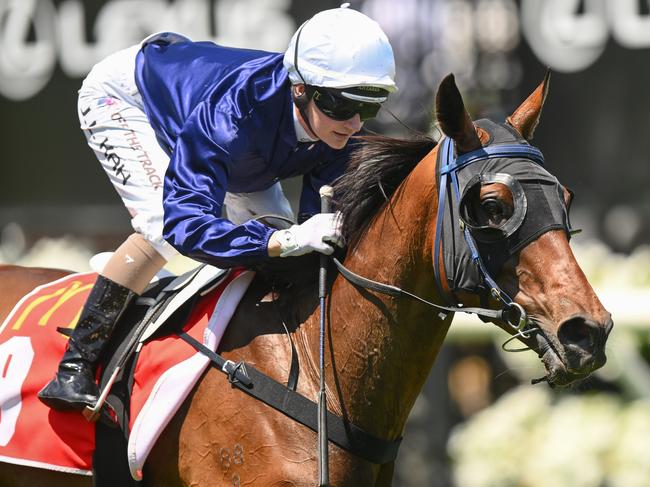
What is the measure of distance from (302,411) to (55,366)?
35.5 inches

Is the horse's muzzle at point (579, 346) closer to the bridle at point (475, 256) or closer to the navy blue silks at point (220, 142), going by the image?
the bridle at point (475, 256)

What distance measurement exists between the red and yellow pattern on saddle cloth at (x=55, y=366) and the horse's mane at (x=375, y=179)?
0.35 m

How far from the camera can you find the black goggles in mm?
3104

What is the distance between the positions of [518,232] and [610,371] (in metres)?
3.30

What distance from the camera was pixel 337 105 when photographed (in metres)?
3.12

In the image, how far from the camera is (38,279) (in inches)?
155

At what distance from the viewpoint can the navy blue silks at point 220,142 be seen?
302 centimetres

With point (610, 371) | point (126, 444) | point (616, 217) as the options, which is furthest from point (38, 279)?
point (616, 217)

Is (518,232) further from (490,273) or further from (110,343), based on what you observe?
(110,343)

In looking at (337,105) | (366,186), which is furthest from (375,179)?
(337,105)

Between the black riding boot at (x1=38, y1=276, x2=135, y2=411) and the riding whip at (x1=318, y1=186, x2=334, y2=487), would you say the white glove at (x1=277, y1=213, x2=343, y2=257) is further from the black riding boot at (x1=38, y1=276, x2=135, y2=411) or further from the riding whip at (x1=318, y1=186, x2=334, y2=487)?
the black riding boot at (x1=38, y1=276, x2=135, y2=411)

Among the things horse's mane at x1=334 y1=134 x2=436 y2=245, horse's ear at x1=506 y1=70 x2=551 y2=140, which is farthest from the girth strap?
horse's ear at x1=506 y1=70 x2=551 y2=140

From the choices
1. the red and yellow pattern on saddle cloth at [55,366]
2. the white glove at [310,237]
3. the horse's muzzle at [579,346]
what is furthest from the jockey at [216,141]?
the horse's muzzle at [579,346]

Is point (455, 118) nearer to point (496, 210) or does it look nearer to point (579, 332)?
point (496, 210)
